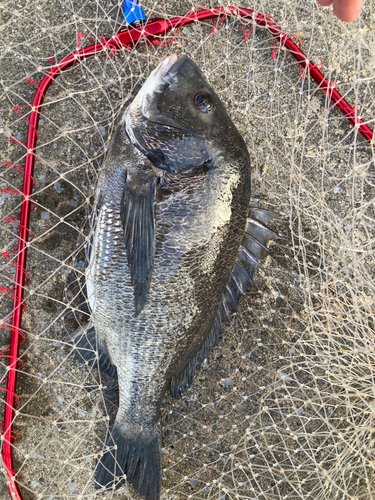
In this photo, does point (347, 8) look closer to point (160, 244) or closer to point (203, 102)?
point (203, 102)

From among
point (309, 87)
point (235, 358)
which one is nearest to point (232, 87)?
point (309, 87)

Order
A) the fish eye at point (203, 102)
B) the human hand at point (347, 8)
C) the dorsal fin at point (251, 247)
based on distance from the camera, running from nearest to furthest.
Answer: the human hand at point (347, 8)
the fish eye at point (203, 102)
the dorsal fin at point (251, 247)

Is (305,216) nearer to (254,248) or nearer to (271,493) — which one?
(254,248)

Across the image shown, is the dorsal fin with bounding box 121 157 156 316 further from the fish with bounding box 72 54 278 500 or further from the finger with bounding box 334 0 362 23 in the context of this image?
the finger with bounding box 334 0 362 23

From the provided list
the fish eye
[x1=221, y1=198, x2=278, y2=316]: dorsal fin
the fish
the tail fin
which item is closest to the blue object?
the fish

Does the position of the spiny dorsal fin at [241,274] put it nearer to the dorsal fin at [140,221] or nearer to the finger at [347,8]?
the dorsal fin at [140,221]

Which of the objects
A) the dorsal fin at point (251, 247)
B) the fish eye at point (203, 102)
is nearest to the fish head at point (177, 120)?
the fish eye at point (203, 102)

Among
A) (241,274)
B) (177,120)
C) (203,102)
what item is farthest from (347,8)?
(241,274)
